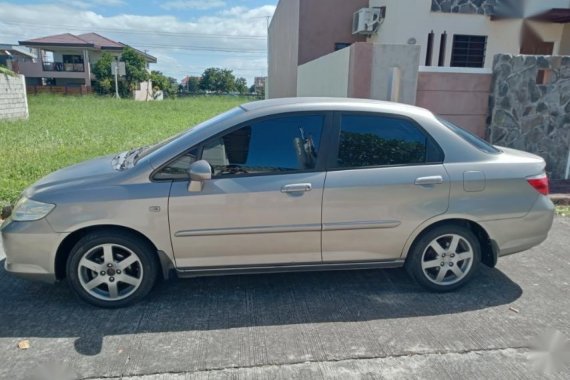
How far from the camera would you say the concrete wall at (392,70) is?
6.45m

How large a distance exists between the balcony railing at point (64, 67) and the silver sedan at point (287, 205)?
4833cm

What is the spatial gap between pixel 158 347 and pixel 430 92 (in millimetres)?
5892

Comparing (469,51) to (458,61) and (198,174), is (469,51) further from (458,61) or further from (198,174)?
(198,174)

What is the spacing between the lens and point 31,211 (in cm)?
307

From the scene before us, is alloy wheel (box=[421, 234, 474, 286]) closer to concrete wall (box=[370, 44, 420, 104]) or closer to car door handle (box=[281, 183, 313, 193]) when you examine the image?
car door handle (box=[281, 183, 313, 193])

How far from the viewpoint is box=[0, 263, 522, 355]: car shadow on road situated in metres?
3.02

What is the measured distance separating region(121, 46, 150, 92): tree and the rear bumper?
43998 millimetres

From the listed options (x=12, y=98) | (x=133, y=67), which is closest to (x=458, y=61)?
(x=12, y=98)

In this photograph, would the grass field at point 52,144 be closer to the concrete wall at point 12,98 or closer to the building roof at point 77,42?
the concrete wall at point 12,98

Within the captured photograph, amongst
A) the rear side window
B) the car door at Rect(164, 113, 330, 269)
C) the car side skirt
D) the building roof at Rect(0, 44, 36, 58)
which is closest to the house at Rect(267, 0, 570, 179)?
the rear side window

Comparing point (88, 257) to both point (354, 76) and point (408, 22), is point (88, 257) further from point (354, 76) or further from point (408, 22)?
point (408, 22)

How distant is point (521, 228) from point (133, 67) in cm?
4458

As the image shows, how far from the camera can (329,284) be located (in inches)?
145

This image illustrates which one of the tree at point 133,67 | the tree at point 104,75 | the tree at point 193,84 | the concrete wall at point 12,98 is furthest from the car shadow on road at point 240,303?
the tree at point 193,84
